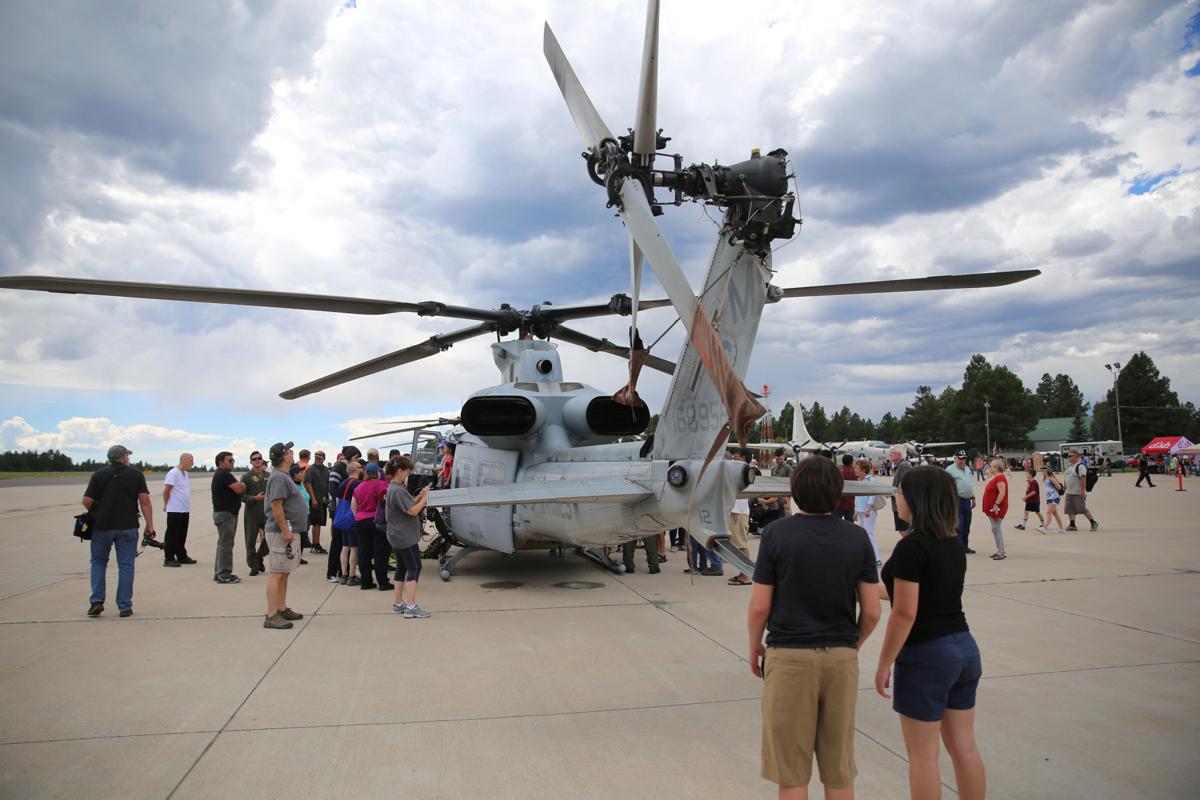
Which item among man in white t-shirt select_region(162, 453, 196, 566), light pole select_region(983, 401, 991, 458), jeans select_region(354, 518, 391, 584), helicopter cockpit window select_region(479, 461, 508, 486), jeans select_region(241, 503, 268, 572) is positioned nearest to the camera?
jeans select_region(354, 518, 391, 584)

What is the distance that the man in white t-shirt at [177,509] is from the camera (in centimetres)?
978

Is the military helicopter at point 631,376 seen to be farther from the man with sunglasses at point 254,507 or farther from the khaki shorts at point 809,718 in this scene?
the khaki shorts at point 809,718

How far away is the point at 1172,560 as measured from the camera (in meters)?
9.70

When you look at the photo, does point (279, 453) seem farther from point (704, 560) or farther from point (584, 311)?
point (704, 560)

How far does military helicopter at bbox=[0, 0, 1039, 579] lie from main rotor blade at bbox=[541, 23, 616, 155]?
0.02 m

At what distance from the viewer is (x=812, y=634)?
2496mm

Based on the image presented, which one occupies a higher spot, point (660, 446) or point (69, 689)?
point (660, 446)

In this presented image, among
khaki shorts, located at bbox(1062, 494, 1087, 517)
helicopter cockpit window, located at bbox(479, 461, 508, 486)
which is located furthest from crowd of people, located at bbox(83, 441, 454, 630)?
khaki shorts, located at bbox(1062, 494, 1087, 517)

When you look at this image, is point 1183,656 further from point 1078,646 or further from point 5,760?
point 5,760

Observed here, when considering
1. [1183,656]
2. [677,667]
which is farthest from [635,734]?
[1183,656]

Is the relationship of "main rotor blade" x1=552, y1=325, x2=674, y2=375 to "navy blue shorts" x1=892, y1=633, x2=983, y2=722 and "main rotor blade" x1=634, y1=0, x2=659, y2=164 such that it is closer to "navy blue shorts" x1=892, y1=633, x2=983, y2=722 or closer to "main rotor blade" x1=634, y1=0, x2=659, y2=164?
"main rotor blade" x1=634, y1=0, x2=659, y2=164

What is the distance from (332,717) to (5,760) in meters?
1.65

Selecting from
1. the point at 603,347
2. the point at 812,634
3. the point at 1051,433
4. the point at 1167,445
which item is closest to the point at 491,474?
the point at 603,347

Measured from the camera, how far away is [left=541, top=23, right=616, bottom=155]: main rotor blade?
218 inches
